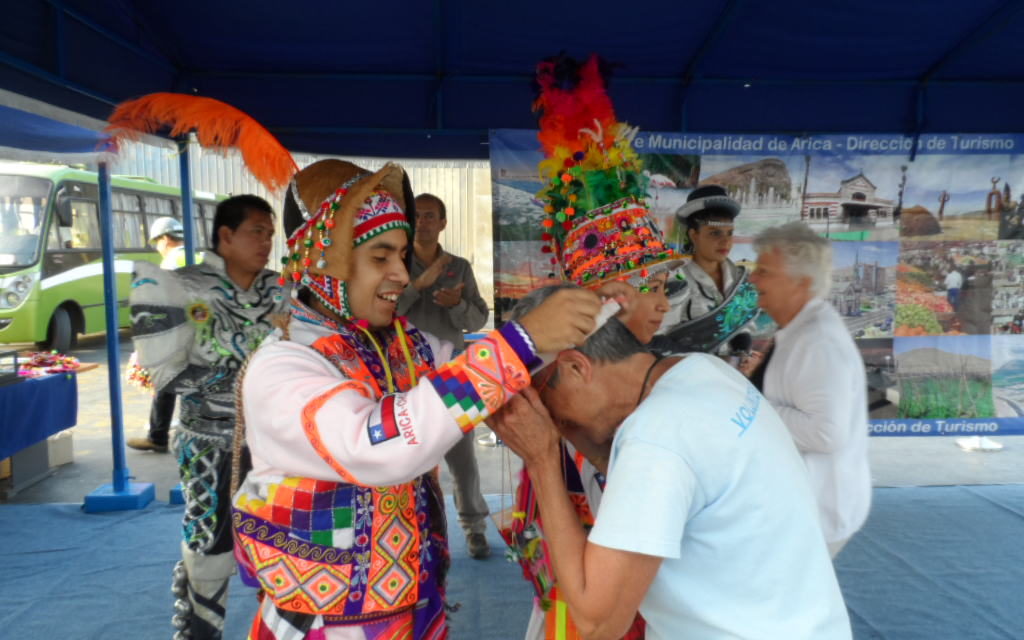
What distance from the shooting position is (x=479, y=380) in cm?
113

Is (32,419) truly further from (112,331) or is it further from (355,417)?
(355,417)

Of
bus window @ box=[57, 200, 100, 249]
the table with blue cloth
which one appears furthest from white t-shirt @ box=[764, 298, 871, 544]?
bus window @ box=[57, 200, 100, 249]

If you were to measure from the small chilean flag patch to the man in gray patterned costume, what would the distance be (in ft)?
6.41

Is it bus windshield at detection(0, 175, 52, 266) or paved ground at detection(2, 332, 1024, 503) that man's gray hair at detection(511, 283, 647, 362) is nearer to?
paved ground at detection(2, 332, 1024, 503)

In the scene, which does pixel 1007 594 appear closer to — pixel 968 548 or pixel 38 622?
pixel 968 548

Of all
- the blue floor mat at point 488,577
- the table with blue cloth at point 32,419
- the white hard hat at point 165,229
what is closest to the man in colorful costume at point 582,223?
the blue floor mat at point 488,577

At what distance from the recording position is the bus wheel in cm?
1202

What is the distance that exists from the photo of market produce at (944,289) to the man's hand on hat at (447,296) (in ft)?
9.65

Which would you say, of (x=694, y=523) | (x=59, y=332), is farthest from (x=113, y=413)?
(x=59, y=332)

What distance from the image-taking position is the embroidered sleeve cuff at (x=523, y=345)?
1154 mm

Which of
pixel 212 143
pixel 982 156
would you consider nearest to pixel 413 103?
pixel 212 143

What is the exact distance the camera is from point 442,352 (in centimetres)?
190

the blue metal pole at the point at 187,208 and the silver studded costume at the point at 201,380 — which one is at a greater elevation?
the blue metal pole at the point at 187,208

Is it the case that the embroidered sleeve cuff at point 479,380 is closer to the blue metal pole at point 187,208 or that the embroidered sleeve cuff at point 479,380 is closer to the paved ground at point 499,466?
the paved ground at point 499,466
